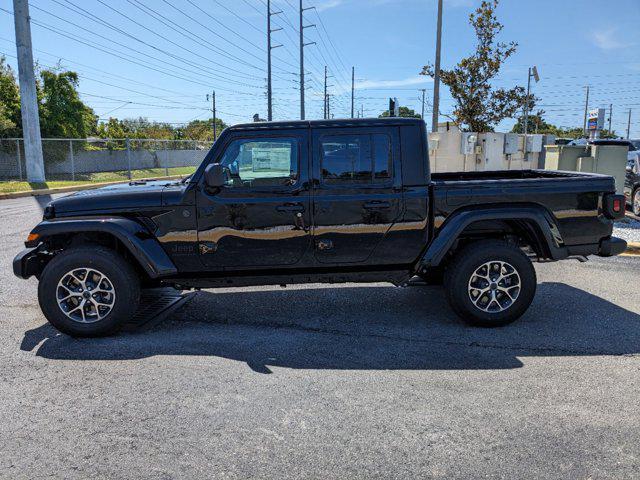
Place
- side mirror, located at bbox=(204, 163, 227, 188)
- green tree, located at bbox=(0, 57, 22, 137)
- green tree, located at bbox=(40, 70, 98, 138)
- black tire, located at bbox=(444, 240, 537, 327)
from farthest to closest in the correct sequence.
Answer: green tree, located at bbox=(40, 70, 98, 138) < green tree, located at bbox=(0, 57, 22, 137) < black tire, located at bbox=(444, 240, 537, 327) < side mirror, located at bbox=(204, 163, 227, 188)

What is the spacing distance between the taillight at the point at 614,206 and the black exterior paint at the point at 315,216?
0.23 feet

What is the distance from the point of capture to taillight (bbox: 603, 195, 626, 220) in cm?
516

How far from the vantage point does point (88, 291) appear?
15.9 feet

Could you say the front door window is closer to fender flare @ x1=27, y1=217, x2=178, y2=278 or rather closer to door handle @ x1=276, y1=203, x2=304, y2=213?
door handle @ x1=276, y1=203, x2=304, y2=213

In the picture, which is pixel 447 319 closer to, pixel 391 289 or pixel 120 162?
pixel 391 289

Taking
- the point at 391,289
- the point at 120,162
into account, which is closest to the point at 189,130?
the point at 120,162

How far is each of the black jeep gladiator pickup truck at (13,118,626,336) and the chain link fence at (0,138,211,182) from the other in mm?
14571

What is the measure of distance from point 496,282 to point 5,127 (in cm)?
2817

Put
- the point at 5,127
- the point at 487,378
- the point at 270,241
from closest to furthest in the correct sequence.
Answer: the point at 487,378 < the point at 270,241 < the point at 5,127

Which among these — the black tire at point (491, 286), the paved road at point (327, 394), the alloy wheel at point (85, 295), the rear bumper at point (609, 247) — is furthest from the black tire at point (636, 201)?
the alloy wheel at point (85, 295)

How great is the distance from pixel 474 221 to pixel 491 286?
63 centimetres

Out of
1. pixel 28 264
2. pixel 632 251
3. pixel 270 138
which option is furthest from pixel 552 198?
pixel 28 264

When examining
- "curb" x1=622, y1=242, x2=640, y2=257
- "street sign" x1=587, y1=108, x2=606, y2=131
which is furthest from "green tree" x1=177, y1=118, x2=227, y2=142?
"curb" x1=622, y1=242, x2=640, y2=257

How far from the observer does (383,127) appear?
5098mm
